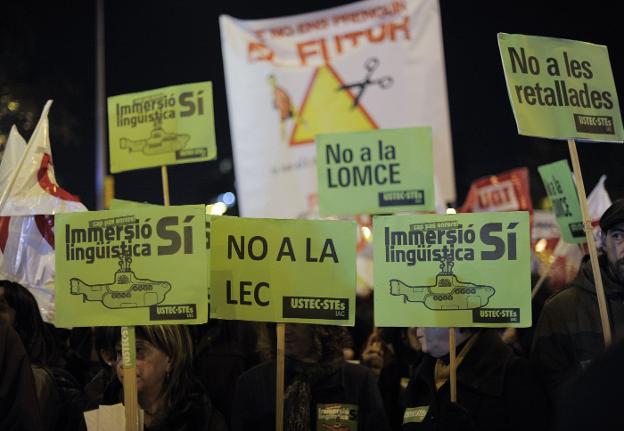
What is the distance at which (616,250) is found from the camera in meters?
4.26

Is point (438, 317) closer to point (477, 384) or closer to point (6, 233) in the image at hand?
point (477, 384)

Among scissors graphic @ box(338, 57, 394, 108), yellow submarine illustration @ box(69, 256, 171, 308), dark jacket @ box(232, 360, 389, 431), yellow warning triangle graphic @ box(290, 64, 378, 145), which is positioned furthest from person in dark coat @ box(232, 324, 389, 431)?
scissors graphic @ box(338, 57, 394, 108)

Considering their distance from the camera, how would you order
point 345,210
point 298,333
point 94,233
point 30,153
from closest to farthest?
point 94,233
point 298,333
point 30,153
point 345,210

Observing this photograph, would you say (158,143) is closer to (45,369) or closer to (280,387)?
(45,369)

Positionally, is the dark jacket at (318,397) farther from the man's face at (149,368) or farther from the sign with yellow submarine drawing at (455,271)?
the man's face at (149,368)

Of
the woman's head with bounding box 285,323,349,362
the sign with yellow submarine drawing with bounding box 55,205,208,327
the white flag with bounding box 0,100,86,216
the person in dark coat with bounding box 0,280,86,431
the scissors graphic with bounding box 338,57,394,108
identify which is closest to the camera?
the sign with yellow submarine drawing with bounding box 55,205,208,327

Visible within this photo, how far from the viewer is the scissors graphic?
11.0 metres

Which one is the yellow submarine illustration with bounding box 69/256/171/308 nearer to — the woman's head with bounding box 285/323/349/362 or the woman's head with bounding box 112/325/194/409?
the woman's head with bounding box 112/325/194/409

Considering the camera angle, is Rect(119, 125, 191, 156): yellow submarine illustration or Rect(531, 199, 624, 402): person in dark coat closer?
Rect(531, 199, 624, 402): person in dark coat

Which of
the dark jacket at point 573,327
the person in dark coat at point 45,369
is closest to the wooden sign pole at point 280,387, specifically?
the person in dark coat at point 45,369

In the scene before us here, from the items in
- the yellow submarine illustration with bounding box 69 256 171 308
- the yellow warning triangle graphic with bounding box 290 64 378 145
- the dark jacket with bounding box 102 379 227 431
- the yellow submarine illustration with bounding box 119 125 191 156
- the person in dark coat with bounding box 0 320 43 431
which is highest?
the yellow warning triangle graphic with bounding box 290 64 378 145

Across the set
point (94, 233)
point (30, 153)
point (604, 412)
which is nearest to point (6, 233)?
point (30, 153)

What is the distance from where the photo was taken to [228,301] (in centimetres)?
414

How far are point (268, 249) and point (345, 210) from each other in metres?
2.08
